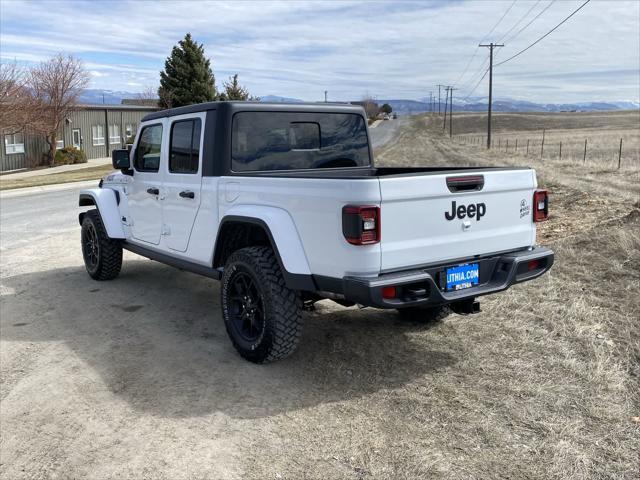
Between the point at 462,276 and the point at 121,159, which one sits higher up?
the point at 121,159

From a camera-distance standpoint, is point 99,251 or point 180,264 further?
point 99,251

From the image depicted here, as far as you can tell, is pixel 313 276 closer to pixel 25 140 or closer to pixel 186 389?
pixel 186 389

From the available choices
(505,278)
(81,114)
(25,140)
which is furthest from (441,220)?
(81,114)

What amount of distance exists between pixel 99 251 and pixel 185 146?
2372mm

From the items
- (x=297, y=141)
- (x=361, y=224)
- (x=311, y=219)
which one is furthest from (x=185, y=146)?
(x=361, y=224)

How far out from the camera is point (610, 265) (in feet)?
23.7

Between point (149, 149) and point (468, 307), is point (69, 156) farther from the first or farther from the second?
point (468, 307)

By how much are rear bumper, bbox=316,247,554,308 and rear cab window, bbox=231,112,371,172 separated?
1618 millimetres

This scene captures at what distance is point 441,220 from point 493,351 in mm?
1333

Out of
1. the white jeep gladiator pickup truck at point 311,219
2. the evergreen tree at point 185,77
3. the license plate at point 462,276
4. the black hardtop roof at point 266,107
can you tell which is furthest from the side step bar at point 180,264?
the evergreen tree at point 185,77

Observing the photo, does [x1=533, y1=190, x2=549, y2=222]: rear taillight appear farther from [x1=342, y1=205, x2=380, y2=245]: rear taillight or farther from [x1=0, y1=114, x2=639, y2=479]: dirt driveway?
[x1=342, y1=205, x2=380, y2=245]: rear taillight

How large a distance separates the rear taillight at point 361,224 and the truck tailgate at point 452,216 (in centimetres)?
6

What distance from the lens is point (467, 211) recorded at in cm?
446

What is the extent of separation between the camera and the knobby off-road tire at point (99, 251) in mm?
7316
